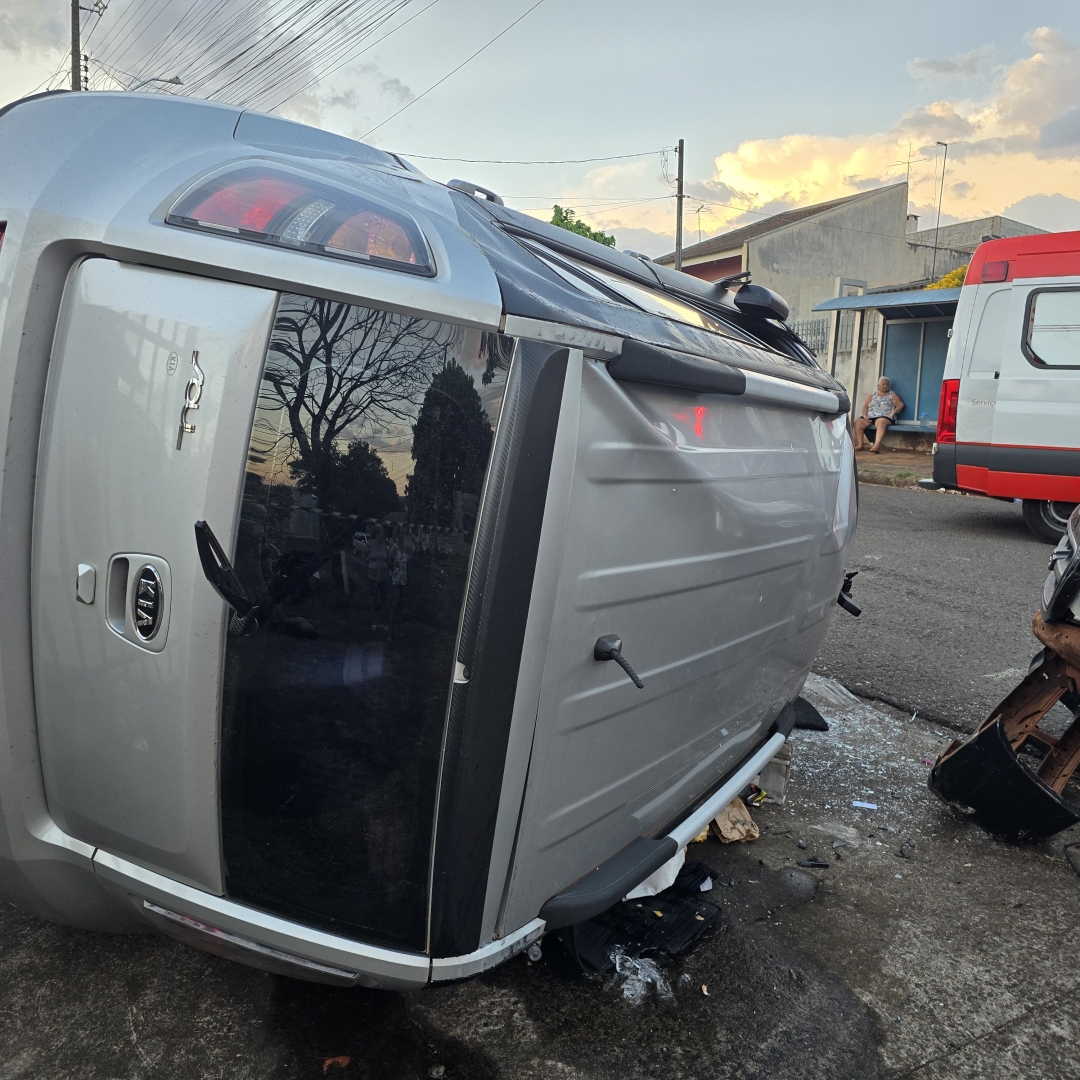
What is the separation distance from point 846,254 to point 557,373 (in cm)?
3096

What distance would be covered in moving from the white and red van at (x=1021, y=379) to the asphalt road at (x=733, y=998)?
18.5 ft

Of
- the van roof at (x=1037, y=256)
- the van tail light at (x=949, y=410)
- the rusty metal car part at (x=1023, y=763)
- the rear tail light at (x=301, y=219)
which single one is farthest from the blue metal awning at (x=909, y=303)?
the rear tail light at (x=301, y=219)

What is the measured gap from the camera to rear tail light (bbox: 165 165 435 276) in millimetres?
1454

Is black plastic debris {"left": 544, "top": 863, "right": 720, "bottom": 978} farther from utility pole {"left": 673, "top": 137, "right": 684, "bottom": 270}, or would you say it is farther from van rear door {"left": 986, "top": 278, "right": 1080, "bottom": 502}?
utility pole {"left": 673, "top": 137, "right": 684, "bottom": 270}

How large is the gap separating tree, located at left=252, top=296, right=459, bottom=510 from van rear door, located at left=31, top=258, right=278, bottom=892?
0.12 feet

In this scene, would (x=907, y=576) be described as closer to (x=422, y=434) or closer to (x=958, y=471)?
(x=958, y=471)

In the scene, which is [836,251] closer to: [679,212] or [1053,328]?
[679,212]

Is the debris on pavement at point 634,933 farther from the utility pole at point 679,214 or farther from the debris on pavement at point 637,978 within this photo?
the utility pole at point 679,214

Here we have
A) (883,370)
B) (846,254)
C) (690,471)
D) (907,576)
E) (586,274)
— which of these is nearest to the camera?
(690,471)

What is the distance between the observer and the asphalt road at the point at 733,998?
190 cm

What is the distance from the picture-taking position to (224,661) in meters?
1.46

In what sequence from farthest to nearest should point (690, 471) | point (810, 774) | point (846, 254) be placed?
1. point (846, 254)
2. point (810, 774)
3. point (690, 471)

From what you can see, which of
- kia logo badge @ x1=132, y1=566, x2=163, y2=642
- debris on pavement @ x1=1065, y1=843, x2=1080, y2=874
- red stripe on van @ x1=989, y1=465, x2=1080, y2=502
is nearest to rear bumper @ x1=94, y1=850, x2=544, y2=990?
kia logo badge @ x1=132, y1=566, x2=163, y2=642

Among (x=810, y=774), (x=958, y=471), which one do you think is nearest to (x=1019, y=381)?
(x=958, y=471)
